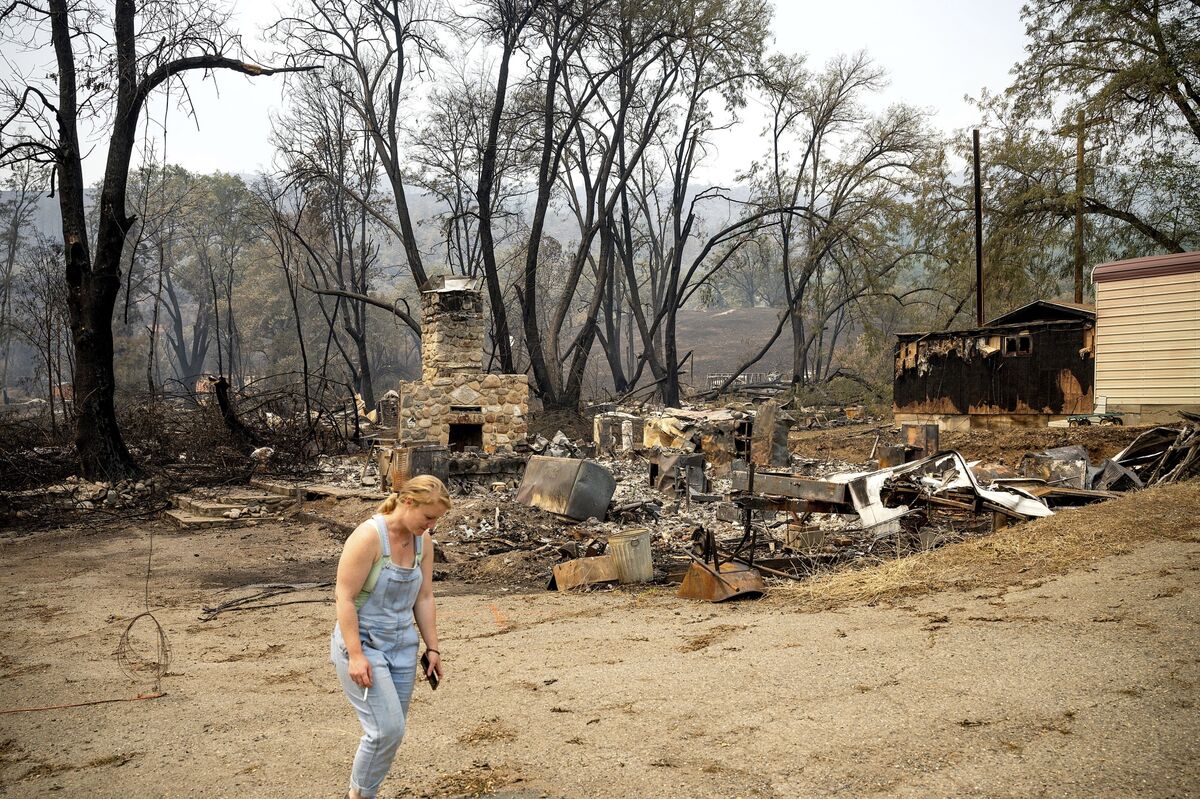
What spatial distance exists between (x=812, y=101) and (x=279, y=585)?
30065mm

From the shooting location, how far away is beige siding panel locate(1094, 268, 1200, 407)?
18.4 metres

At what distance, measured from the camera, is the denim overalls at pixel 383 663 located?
312cm

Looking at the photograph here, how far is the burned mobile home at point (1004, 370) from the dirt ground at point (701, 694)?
13993 mm

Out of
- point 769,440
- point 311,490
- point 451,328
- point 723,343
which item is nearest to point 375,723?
point 311,490

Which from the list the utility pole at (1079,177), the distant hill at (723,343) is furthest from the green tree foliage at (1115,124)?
the distant hill at (723,343)

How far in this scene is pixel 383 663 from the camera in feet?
10.5

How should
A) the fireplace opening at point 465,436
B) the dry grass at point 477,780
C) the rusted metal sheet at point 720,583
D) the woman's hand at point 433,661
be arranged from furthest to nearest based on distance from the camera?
the fireplace opening at point 465,436 < the rusted metal sheet at point 720,583 < the dry grass at point 477,780 < the woman's hand at point 433,661

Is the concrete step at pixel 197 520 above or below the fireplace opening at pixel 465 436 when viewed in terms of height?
below

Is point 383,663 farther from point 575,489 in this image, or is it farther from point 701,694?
point 575,489

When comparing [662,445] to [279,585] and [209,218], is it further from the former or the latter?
[209,218]

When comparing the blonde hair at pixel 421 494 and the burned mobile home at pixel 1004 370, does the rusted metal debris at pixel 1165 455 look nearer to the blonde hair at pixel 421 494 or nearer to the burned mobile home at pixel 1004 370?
the burned mobile home at pixel 1004 370

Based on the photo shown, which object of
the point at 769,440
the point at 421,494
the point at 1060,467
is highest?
the point at 421,494

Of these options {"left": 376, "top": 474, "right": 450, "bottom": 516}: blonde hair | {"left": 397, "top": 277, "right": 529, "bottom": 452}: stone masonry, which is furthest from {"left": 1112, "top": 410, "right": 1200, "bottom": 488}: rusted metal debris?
{"left": 397, "top": 277, "right": 529, "bottom": 452}: stone masonry

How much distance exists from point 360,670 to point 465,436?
14.8m
